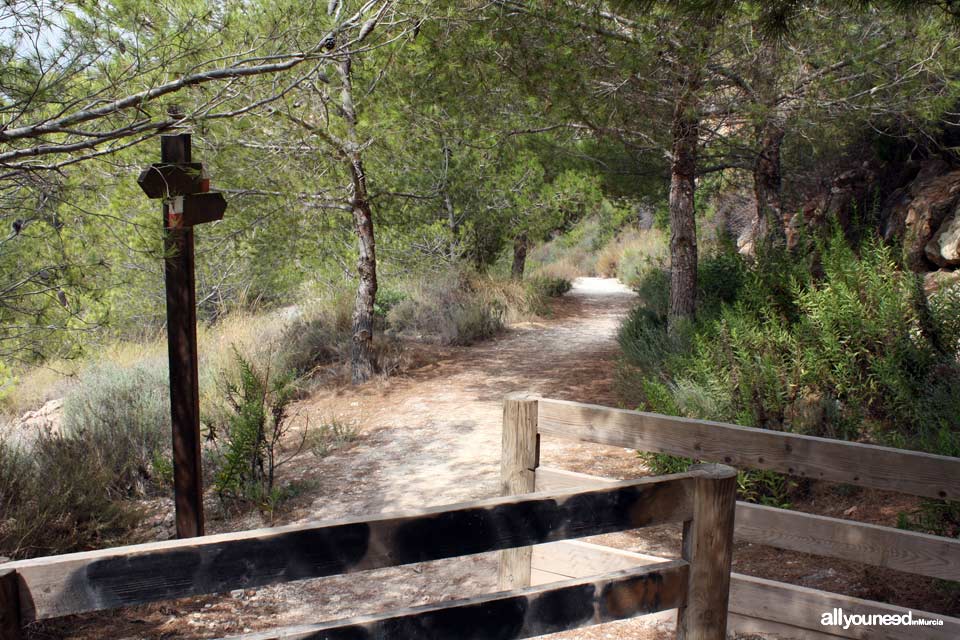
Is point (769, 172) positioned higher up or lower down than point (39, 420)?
higher up

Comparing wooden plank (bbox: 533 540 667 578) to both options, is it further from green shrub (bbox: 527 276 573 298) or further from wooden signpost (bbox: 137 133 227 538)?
green shrub (bbox: 527 276 573 298)

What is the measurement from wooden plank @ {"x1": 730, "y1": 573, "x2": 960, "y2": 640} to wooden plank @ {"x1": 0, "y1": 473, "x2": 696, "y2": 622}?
142 centimetres

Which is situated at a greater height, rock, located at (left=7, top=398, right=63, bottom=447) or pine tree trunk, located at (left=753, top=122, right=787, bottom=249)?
pine tree trunk, located at (left=753, top=122, right=787, bottom=249)

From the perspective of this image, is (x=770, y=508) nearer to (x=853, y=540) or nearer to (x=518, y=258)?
(x=853, y=540)

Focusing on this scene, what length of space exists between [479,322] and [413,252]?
6.20 ft

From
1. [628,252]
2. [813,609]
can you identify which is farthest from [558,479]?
[628,252]

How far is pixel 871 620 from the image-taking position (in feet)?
10.1

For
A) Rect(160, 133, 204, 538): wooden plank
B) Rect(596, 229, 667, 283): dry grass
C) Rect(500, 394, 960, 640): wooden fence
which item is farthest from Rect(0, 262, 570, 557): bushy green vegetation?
Rect(596, 229, 667, 283): dry grass

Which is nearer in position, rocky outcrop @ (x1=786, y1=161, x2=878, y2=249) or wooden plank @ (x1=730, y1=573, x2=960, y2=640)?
wooden plank @ (x1=730, y1=573, x2=960, y2=640)

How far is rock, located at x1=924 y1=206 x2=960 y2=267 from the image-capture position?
8039 mm

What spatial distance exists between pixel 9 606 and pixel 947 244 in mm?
8925

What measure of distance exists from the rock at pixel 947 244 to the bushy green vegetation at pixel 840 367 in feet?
7.03

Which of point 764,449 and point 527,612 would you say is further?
point 764,449

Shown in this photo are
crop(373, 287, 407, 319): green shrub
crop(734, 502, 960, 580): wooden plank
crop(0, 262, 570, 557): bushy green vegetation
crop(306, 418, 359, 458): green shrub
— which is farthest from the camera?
crop(373, 287, 407, 319): green shrub
